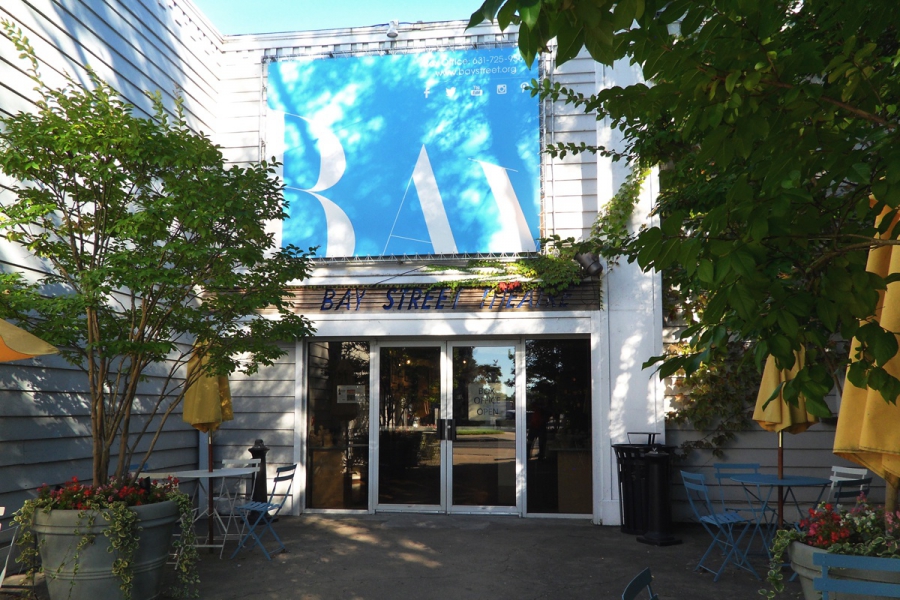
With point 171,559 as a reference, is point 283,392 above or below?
above

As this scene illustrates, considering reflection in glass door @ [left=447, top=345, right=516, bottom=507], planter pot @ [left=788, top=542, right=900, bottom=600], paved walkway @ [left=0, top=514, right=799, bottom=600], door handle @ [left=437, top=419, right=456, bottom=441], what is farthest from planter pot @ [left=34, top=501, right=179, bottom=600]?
reflection in glass door @ [left=447, top=345, right=516, bottom=507]

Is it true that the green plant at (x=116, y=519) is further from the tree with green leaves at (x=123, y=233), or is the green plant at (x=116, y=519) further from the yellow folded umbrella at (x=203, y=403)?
the yellow folded umbrella at (x=203, y=403)

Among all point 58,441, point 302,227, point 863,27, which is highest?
point 302,227

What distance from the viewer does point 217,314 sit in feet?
21.0

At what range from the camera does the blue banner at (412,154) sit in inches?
366

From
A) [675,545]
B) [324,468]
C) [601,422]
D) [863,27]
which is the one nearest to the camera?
[863,27]

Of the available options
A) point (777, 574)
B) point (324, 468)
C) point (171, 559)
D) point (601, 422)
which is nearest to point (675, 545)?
point (601, 422)

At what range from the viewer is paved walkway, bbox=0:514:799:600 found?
585cm

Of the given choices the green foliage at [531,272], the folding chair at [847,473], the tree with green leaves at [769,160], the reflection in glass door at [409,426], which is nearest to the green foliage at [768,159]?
the tree with green leaves at [769,160]

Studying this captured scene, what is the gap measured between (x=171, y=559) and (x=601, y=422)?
493 centimetres

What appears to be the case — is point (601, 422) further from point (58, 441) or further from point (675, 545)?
point (58, 441)

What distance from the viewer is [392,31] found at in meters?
9.72

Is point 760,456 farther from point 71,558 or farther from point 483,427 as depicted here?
point 71,558

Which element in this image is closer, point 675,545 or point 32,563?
point 32,563
